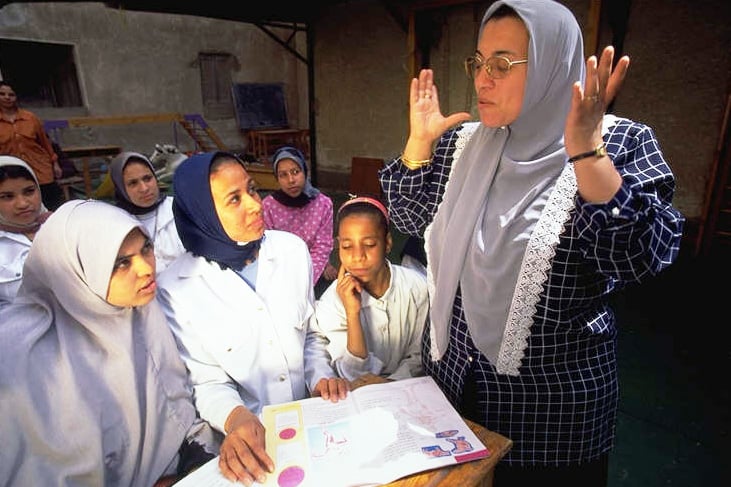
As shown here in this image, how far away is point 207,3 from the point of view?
22.4ft

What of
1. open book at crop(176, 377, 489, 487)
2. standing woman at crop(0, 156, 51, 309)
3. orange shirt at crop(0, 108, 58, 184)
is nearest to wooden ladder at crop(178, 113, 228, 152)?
orange shirt at crop(0, 108, 58, 184)

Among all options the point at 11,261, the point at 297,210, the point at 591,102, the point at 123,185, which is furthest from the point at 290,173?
the point at 591,102

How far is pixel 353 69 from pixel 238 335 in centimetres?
717

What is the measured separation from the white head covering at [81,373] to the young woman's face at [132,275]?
1.3 inches

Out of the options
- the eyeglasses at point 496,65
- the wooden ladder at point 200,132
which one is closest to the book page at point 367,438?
the eyeglasses at point 496,65

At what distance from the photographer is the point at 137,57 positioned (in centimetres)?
1114

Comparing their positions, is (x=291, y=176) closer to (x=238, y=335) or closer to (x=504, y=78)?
(x=238, y=335)

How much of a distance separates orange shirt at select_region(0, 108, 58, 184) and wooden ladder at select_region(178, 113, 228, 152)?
6828 mm

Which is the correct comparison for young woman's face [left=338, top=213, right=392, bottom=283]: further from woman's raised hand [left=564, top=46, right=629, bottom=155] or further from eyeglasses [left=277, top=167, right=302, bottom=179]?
eyeglasses [left=277, top=167, right=302, bottom=179]

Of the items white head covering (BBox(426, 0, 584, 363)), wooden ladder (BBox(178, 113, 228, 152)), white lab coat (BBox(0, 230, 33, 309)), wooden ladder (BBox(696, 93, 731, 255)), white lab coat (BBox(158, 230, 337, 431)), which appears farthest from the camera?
wooden ladder (BBox(178, 113, 228, 152))

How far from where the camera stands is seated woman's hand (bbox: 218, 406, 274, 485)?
100 cm

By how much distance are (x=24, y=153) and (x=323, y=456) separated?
5.46 m

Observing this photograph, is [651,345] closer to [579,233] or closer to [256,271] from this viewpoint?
[579,233]

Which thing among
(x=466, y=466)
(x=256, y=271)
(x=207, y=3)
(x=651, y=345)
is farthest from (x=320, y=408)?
(x=207, y=3)
